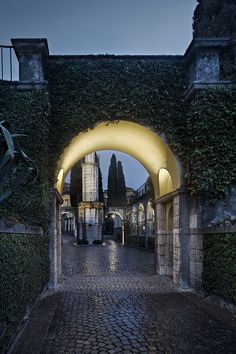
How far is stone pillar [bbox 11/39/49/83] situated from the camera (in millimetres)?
8906

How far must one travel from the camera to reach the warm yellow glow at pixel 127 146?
991cm

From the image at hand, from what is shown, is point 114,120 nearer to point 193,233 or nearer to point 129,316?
point 193,233

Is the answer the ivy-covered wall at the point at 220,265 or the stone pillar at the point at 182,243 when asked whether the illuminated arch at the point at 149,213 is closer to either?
the stone pillar at the point at 182,243

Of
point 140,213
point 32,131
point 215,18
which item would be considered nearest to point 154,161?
point 32,131

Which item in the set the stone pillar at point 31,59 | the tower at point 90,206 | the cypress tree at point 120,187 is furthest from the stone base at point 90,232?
the stone pillar at point 31,59

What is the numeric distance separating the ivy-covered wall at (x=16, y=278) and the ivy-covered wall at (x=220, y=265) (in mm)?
3635

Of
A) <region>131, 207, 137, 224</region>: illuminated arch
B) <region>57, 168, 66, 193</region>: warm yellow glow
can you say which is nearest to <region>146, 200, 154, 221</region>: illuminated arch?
<region>131, 207, 137, 224</region>: illuminated arch

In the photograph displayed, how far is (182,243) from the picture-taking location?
360 inches

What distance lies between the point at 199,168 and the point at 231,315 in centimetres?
356

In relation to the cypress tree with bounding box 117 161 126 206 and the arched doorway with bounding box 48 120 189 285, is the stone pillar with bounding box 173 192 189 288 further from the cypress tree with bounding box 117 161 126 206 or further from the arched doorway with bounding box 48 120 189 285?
the cypress tree with bounding box 117 161 126 206

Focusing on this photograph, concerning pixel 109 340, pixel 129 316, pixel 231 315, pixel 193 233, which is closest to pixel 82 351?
pixel 109 340

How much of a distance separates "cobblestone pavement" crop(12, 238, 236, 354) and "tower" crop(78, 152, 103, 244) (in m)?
26.8

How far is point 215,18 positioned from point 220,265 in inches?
419

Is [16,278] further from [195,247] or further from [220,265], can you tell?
[195,247]
